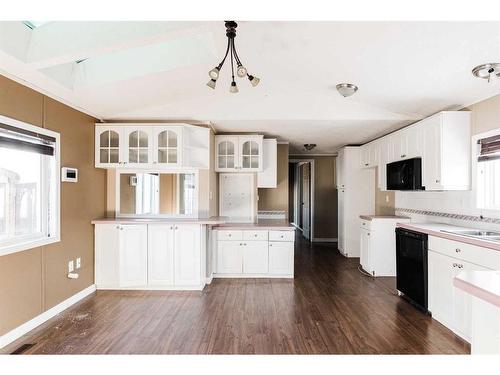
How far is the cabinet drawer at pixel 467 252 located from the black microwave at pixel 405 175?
32.9 inches

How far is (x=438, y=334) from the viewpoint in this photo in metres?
2.45

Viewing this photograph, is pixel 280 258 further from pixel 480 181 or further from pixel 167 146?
pixel 480 181

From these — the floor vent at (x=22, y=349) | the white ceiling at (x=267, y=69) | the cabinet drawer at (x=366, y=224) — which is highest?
the white ceiling at (x=267, y=69)

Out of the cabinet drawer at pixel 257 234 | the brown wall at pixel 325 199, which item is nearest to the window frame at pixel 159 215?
the cabinet drawer at pixel 257 234

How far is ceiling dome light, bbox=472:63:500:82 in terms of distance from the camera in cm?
226

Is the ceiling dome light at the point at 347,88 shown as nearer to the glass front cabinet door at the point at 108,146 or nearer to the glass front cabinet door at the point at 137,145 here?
the glass front cabinet door at the point at 137,145

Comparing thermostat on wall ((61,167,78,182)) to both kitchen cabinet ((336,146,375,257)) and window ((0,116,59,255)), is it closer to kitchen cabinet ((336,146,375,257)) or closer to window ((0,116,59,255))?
window ((0,116,59,255))

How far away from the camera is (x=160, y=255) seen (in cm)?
354

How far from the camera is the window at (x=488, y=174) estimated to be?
272 centimetres
